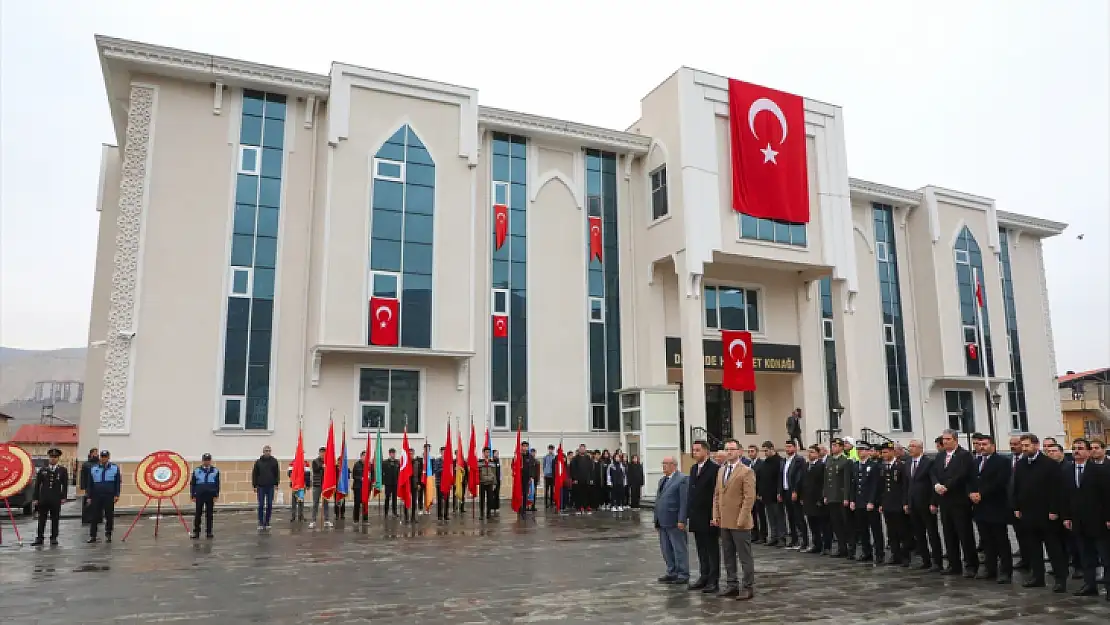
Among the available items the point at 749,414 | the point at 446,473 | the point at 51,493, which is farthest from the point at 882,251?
the point at 51,493

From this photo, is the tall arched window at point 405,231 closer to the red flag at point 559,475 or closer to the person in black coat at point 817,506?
the red flag at point 559,475

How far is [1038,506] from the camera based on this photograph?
9.13 m

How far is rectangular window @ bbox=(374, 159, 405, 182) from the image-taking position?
24.0 m

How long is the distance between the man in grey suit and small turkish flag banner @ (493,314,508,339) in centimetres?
1623

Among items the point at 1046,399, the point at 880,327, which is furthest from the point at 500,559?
the point at 1046,399

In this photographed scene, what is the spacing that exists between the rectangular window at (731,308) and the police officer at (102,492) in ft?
64.8

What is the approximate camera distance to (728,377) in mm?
26516

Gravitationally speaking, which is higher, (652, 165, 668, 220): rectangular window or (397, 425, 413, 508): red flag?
(652, 165, 668, 220): rectangular window

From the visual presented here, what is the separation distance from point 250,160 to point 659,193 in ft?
44.3

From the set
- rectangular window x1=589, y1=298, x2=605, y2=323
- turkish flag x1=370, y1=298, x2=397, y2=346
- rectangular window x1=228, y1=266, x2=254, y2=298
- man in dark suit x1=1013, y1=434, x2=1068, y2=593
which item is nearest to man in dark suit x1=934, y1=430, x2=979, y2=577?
man in dark suit x1=1013, y1=434, x2=1068, y2=593

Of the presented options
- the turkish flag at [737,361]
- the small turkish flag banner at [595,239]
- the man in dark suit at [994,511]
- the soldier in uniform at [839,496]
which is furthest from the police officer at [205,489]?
the turkish flag at [737,361]

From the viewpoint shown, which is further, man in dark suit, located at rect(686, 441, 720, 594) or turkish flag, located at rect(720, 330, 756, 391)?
turkish flag, located at rect(720, 330, 756, 391)

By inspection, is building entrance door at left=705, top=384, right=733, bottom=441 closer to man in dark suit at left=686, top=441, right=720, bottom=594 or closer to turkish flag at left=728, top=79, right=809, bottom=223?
turkish flag at left=728, top=79, right=809, bottom=223

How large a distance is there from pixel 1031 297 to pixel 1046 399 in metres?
4.76
